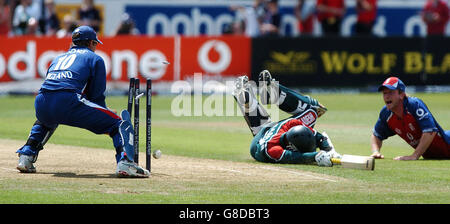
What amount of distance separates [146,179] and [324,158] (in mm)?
2636

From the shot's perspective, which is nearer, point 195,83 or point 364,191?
point 364,191

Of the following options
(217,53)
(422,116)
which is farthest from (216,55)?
(422,116)

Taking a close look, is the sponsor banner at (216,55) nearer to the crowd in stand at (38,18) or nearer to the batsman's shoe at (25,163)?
the crowd in stand at (38,18)

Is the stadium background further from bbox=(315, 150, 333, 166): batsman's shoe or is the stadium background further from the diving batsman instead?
bbox=(315, 150, 333, 166): batsman's shoe

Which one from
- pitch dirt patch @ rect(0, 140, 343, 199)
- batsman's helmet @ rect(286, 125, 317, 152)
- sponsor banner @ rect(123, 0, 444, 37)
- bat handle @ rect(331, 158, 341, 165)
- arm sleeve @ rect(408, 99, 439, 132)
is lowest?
pitch dirt patch @ rect(0, 140, 343, 199)

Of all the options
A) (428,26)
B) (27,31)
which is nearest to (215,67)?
(27,31)

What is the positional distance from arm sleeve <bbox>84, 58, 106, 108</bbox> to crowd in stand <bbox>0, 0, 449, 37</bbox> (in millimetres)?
16058

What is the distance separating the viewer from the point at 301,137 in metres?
12.4

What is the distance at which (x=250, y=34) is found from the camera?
97.1 feet

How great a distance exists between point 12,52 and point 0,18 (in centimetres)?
283

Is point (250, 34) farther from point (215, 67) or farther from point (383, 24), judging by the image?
point (383, 24)

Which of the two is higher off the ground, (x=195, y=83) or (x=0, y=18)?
(x=0, y=18)

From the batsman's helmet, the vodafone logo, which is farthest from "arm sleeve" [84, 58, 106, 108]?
the vodafone logo

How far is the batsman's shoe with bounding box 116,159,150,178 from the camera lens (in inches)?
435
